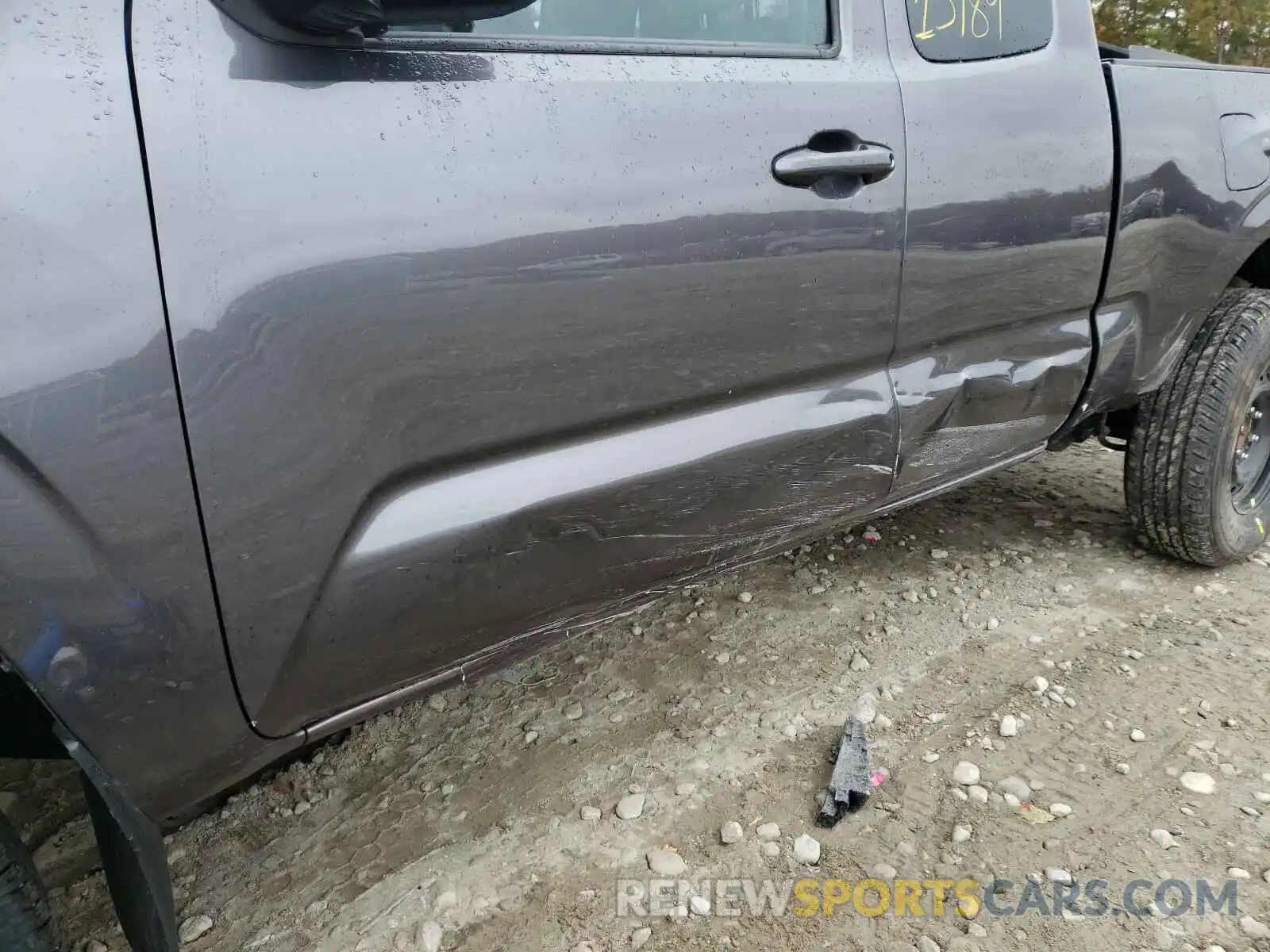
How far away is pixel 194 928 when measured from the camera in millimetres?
1554

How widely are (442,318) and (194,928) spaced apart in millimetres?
1163

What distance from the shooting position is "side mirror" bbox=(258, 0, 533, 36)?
3.13 ft

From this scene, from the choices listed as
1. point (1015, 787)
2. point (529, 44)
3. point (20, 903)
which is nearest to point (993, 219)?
point (529, 44)

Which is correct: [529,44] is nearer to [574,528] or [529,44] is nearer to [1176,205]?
[574,528]

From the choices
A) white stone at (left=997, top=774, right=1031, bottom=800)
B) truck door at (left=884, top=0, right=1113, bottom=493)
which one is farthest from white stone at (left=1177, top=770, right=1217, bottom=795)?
truck door at (left=884, top=0, right=1113, bottom=493)

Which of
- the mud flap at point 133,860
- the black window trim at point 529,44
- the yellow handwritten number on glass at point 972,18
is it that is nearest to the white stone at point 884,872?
the mud flap at point 133,860

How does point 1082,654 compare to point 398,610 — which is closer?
point 398,610

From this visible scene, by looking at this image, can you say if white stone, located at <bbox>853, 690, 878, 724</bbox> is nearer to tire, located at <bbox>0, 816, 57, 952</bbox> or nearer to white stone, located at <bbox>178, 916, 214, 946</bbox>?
white stone, located at <bbox>178, 916, 214, 946</bbox>

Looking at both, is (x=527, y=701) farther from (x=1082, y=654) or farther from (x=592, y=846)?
(x=1082, y=654)

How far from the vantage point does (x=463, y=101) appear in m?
1.13

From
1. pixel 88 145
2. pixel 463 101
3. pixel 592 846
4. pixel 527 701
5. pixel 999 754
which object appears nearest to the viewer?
pixel 88 145

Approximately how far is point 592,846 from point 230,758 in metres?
0.78

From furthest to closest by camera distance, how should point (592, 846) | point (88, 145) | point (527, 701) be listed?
1. point (527, 701)
2. point (592, 846)
3. point (88, 145)

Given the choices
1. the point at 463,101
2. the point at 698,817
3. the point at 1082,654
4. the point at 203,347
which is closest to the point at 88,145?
the point at 203,347
